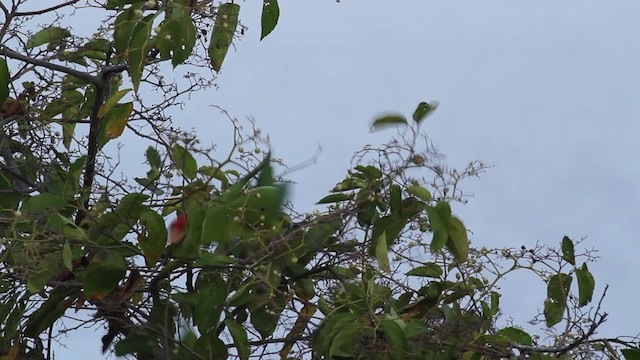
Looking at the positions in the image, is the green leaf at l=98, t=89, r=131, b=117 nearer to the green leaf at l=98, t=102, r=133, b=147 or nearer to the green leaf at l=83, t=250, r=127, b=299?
the green leaf at l=98, t=102, r=133, b=147

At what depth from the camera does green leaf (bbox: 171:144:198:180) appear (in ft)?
7.38

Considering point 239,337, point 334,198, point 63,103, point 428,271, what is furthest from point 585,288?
point 63,103

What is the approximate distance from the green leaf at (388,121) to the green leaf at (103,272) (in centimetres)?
55

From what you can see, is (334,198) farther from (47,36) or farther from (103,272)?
(47,36)

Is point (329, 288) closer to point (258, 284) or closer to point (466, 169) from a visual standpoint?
point (258, 284)

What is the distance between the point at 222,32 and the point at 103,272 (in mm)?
650

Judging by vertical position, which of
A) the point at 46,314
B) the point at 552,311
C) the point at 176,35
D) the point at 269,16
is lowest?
the point at 46,314

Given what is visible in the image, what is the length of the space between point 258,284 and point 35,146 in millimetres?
836

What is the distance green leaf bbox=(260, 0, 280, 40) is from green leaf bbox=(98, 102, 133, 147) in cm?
32

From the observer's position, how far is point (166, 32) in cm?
229

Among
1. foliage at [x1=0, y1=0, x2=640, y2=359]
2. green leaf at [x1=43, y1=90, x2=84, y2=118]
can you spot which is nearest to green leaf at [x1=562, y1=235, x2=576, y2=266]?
foliage at [x1=0, y1=0, x2=640, y2=359]

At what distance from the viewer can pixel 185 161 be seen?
2.24 metres

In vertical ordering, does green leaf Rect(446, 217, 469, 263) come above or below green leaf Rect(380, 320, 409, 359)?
above

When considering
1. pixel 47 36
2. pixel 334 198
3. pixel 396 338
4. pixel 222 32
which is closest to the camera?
pixel 396 338
